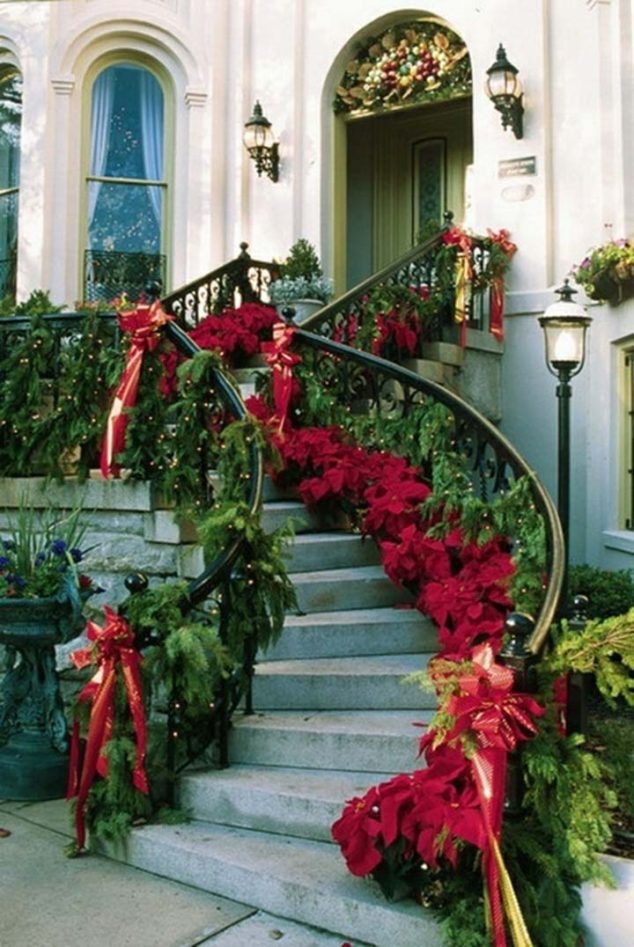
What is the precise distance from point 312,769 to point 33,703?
156 centimetres

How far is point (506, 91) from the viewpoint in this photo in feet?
29.9

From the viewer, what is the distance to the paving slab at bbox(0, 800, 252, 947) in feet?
11.3

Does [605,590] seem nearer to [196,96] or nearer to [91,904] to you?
[91,904]

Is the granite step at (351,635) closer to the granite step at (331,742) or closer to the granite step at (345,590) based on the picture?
the granite step at (345,590)

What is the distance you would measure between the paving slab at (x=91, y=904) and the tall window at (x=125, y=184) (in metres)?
7.61

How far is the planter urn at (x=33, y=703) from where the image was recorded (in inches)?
190

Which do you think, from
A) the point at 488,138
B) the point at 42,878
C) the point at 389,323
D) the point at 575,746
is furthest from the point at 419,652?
the point at 488,138

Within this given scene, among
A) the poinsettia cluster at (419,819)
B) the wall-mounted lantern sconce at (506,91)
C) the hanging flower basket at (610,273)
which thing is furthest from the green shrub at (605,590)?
the wall-mounted lantern sconce at (506,91)

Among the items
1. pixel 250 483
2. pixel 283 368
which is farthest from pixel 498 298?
pixel 250 483

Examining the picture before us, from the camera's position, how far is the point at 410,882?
135 inches

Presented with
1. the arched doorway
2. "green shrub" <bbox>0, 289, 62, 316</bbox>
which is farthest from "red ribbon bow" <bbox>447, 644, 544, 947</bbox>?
the arched doorway

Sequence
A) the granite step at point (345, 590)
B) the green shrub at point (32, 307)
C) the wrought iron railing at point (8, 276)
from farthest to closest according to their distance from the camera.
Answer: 1. the wrought iron railing at point (8, 276)
2. the green shrub at point (32, 307)
3. the granite step at point (345, 590)

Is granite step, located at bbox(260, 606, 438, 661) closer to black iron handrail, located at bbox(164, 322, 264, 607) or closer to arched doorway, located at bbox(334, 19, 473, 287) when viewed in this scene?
black iron handrail, located at bbox(164, 322, 264, 607)

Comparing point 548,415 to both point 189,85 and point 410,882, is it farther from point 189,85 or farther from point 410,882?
point 410,882
